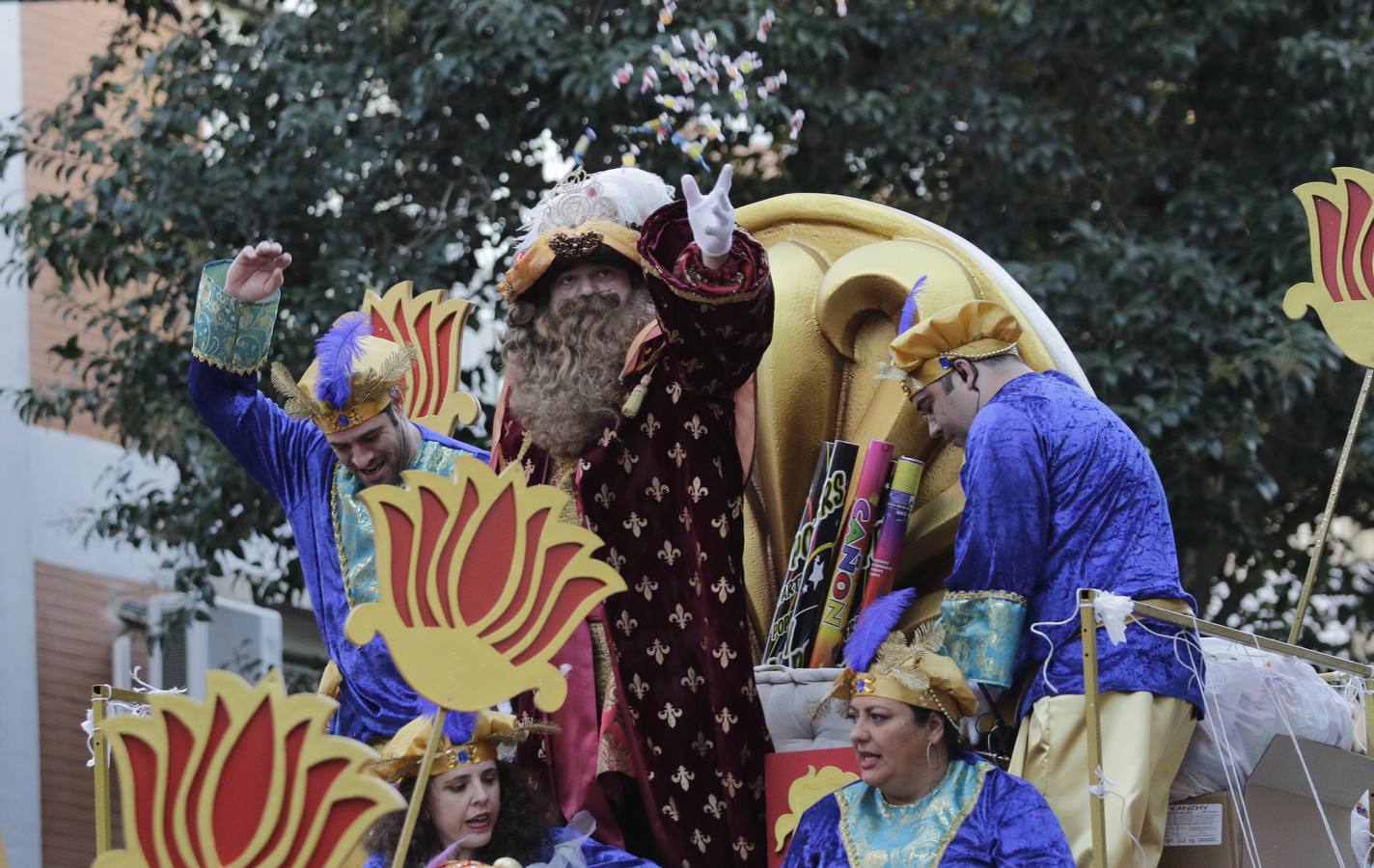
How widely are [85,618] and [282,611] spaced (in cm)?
116

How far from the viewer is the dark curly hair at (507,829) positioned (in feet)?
16.0

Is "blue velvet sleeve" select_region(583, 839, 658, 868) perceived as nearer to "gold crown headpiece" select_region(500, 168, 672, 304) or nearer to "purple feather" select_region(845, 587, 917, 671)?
"purple feather" select_region(845, 587, 917, 671)

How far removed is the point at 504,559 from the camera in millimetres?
4043

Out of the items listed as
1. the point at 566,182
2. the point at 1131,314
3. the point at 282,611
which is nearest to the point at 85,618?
the point at 282,611

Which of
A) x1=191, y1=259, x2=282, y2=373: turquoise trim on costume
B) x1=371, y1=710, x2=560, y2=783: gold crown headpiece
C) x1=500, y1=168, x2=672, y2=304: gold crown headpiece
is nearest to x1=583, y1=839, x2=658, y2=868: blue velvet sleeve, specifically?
x1=371, y1=710, x2=560, y2=783: gold crown headpiece

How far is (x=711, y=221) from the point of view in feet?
16.0

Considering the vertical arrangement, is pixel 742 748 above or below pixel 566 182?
below

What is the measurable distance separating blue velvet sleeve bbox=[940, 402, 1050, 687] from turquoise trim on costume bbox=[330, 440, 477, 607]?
4.45 feet

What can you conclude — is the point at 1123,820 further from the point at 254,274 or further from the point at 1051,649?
the point at 254,274

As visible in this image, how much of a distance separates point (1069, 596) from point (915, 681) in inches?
17.1

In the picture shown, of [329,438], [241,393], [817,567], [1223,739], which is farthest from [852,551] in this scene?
[241,393]

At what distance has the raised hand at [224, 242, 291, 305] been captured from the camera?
18.4 ft

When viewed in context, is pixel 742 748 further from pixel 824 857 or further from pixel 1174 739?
pixel 1174 739

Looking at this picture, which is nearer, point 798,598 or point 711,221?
point 711,221
